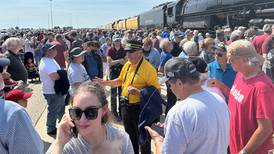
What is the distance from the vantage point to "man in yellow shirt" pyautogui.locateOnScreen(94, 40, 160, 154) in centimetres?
537

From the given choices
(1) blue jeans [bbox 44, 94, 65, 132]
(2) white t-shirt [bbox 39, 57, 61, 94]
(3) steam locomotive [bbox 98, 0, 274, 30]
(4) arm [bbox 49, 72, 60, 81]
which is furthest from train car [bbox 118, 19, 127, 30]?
(4) arm [bbox 49, 72, 60, 81]

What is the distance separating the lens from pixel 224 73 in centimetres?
559

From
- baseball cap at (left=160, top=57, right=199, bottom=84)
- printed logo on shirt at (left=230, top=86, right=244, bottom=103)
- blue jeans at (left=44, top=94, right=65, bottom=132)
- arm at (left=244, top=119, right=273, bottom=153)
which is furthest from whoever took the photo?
blue jeans at (left=44, top=94, right=65, bottom=132)

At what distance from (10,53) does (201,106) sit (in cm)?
544

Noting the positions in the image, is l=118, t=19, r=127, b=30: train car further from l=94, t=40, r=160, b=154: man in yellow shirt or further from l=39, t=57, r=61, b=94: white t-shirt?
l=94, t=40, r=160, b=154: man in yellow shirt

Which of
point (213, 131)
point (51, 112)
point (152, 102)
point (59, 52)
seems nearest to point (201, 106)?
point (213, 131)

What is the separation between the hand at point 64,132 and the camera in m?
2.38

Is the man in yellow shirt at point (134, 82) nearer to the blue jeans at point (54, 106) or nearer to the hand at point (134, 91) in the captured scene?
the hand at point (134, 91)

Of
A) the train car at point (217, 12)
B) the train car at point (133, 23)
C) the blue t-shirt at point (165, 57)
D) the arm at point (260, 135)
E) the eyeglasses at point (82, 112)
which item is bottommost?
the arm at point (260, 135)

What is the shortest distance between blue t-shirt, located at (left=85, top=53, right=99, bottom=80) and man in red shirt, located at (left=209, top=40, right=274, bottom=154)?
4739mm

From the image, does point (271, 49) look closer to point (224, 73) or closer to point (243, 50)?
point (224, 73)

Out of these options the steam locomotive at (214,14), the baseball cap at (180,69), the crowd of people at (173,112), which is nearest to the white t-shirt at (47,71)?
the crowd of people at (173,112)

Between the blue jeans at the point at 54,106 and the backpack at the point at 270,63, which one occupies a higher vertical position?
the backpack at the point at 270,63

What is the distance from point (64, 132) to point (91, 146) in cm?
18
